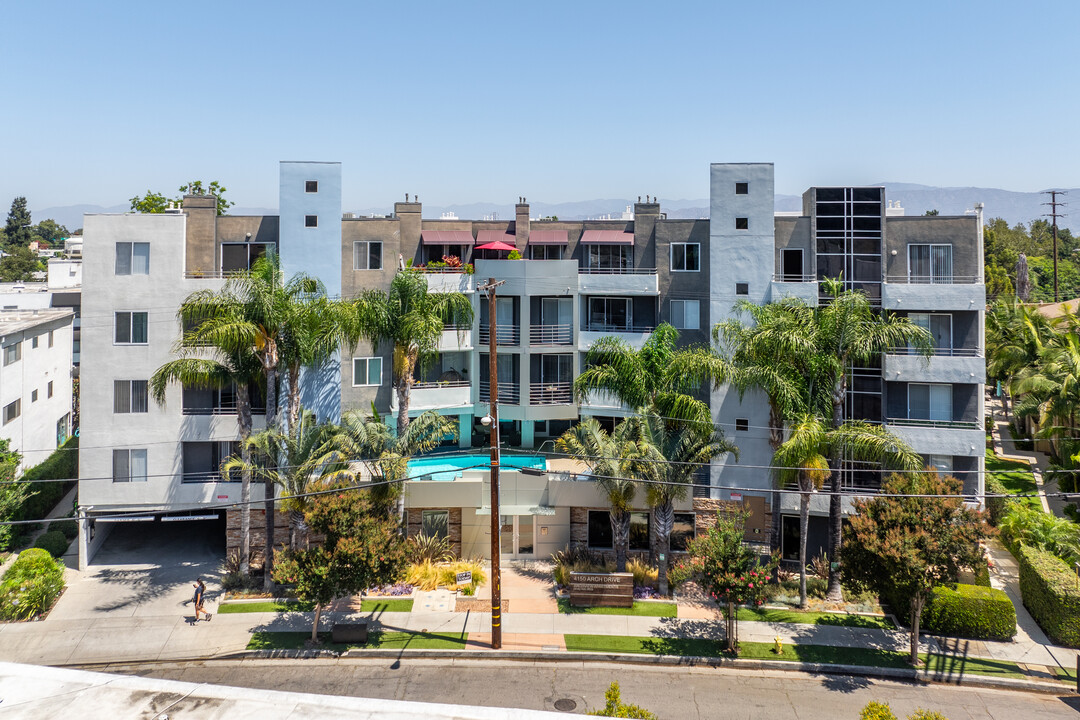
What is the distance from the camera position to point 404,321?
101ft

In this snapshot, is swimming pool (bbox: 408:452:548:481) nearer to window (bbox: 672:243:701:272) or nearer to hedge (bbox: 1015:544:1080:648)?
window (bbox: 672:243:701:272)

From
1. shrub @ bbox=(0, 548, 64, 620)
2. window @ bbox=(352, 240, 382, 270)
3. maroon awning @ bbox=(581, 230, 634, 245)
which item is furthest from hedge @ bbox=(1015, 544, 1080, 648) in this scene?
shrub @ bbox=(0, 548, 64, 620)

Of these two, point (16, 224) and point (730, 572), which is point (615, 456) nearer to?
point (730, 572)

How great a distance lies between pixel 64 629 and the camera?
27.3 meters

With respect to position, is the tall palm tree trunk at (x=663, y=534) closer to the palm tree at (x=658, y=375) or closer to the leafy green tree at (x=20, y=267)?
the palm tree at (x=658, y=375)

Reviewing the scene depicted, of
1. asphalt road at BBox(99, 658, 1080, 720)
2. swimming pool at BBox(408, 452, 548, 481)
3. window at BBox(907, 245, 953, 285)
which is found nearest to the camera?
asphalt road at BBox(99, 658, 1080, 720)

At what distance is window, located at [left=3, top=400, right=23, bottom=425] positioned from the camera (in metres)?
37.2

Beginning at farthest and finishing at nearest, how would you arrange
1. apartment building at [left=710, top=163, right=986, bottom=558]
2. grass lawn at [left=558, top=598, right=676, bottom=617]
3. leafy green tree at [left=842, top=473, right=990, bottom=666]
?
apartment building at [left=710, top=163, right=986, bottom=558], grass lawn at [left=558, top=598, right=676, bottom=617], leafy green tree at [left=842, top=473, right=990, bottom=666]

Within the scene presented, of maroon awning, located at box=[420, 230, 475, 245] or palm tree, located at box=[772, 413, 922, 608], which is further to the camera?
maroon awning, located at box=[420, 230, 475, 245]

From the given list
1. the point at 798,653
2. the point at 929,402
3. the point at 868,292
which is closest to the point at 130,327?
the point at 798,653

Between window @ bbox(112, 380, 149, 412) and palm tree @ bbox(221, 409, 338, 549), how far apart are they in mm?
5344

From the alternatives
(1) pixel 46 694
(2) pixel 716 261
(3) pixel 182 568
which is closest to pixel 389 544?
(3) pixel 182 568

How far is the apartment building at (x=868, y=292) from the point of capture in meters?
31.5

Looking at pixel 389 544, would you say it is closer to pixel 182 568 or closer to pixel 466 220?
pixel 182 568
